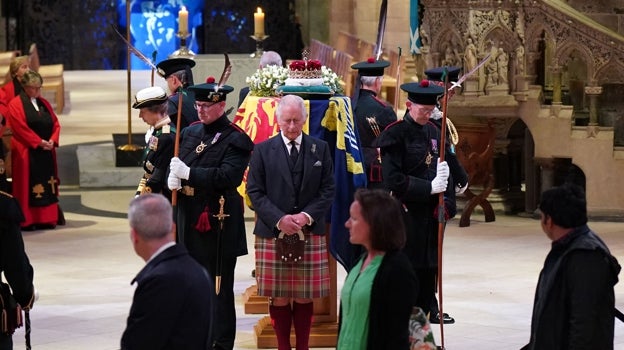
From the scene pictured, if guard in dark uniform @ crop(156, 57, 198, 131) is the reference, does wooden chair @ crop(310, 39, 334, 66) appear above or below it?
above

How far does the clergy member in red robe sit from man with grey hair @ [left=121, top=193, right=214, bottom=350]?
9.79 meters

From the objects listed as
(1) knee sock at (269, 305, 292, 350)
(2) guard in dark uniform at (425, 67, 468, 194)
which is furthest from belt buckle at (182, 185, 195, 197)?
(2) guard in dark uniform at (425, 67, 468, 194)

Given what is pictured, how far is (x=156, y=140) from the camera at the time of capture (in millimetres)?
10227

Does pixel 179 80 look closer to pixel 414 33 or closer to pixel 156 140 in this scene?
pixel 156 140

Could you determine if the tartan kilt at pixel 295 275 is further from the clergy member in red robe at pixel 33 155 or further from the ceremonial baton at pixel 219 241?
the clergy member in red robe at pixel 33 155

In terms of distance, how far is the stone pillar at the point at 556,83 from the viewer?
1636 centimetres

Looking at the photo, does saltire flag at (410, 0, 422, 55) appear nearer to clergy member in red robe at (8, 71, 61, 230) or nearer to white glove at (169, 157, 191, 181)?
clergy member in red robe at (8, 71, 61, 230)

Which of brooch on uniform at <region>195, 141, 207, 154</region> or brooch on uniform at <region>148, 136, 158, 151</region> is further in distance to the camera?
brooch on uniform at <region>148, 136, 158, 151</region>

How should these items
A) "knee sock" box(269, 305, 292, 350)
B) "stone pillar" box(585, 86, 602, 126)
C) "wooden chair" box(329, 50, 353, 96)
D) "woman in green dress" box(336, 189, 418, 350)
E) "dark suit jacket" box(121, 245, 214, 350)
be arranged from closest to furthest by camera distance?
1. "dark suit jacket" box(121, 245, 214, 350)
2. "woman in green dress" box(336, 189, 418, 350)
3. "knee sock" box(269, 305, 292, 350)
4. "stone pillar" box(585, 86, 602, 126)
5. "wooden chair" box(329, 50, 353, 96)

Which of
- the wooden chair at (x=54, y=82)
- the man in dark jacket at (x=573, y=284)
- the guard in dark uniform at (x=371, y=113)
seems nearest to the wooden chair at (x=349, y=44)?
the wooden chair at (x=54, y=82)

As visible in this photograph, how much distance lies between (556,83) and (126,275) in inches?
221

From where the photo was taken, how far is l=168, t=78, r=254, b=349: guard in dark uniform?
990cm

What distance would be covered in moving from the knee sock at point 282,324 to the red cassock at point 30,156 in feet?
21.4

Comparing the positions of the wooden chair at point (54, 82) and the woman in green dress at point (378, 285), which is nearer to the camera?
the woman in green dress at point (378, 285)
